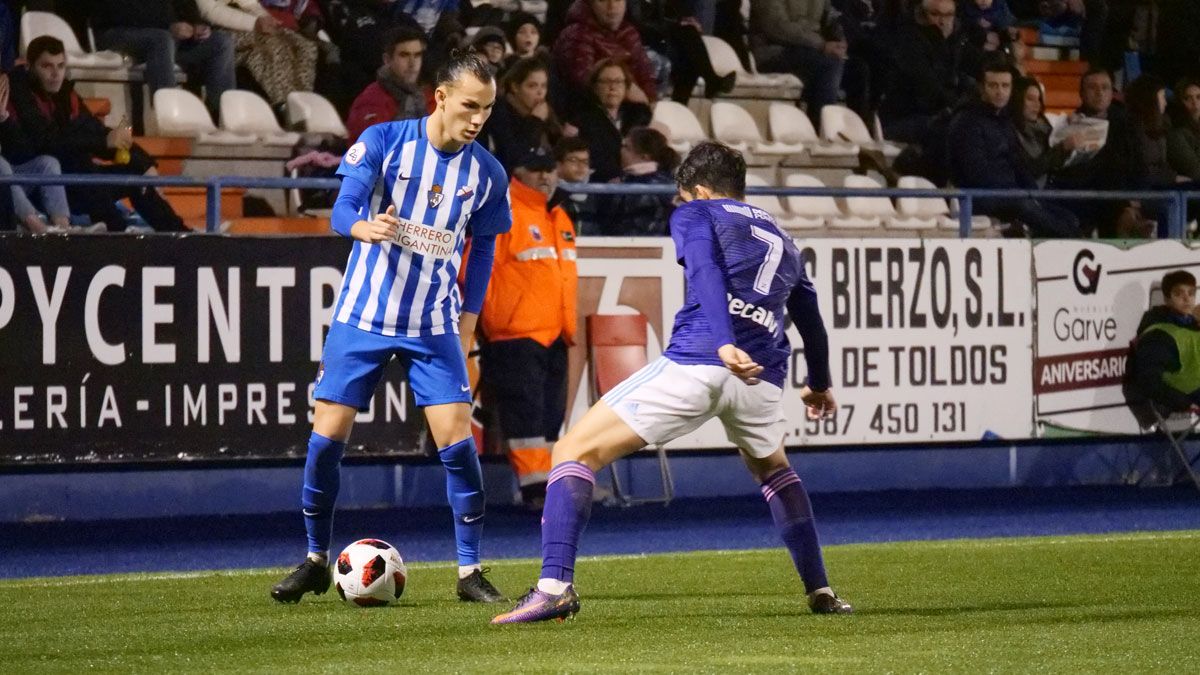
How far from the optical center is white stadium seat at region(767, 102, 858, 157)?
55.1 feet

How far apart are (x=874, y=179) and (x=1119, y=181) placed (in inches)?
81.8

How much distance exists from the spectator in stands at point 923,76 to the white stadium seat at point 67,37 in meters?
7.12

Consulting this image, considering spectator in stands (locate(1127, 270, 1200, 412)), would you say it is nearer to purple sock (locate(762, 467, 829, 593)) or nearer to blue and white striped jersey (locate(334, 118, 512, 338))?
purple sock (locate(762, 467, 829, 593))

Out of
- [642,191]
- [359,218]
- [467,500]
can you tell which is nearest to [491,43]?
[642,191]

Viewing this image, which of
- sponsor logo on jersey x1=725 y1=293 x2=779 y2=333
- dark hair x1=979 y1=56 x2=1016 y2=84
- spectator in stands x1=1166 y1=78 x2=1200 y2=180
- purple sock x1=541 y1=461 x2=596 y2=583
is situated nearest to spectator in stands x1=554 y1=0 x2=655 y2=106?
dark hair x1=979 y1=56 x2=1016 y2=84

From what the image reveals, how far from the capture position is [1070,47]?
2098 centimetres

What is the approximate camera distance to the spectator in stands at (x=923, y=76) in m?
17.3

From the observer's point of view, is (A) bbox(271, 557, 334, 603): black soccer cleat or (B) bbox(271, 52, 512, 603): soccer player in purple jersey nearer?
(B) bbox(271, 52, 512, 603): soccer player in purple jersey

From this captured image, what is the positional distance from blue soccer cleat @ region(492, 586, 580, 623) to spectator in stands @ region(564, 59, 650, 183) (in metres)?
7.43

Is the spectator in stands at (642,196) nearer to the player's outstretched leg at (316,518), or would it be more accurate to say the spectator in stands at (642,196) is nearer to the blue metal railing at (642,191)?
the blue metal railing at (642,191)

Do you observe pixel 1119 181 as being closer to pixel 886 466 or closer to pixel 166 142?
pixel 886 466

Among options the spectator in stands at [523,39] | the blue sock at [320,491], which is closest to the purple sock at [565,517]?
the blue sock at [320,491]

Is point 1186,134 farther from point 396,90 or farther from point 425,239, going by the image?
point 425,239

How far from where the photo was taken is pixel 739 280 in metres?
6.77
